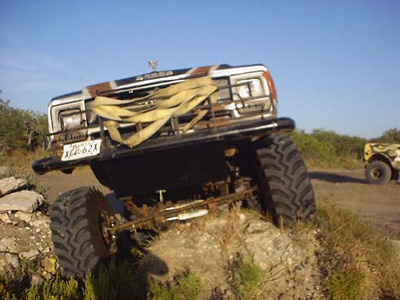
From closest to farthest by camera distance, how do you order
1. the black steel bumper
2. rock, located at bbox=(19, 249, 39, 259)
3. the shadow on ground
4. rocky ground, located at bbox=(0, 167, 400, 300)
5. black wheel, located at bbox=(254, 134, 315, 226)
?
the black steel bumper → rocky ground, located at bbox=(0, 167, 400, 300) → black wheel, located at bbox=(254, 134, 315, 226) → rock, located at bbox=(19, 249, 39, 259) → the shadow on ground

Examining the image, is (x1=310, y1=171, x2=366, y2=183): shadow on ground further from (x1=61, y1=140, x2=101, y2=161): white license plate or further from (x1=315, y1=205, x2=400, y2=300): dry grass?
(x1=61, y1=140, x2=101, y2=161): white license plate

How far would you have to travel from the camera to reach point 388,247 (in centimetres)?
391

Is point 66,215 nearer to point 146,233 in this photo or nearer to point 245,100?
point 146,233

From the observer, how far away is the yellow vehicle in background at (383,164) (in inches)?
459

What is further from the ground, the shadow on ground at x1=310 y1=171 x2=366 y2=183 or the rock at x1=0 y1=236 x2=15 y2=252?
the rock at x1=0 y1=236 x2=15 y2=252

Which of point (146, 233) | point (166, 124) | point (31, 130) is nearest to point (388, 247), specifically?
point (166, 124)

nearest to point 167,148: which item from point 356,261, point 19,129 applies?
point 356,261

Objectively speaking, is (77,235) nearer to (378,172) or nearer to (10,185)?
(10,185)

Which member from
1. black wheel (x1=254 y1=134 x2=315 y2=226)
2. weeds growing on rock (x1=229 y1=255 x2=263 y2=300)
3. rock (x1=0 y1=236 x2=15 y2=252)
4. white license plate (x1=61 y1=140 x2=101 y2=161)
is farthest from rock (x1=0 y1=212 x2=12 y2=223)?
black wheel (x1=254 y1=134 x2=315 y2=226)

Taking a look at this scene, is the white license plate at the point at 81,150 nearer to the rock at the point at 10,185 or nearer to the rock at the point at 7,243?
the rock at the point at 7,243

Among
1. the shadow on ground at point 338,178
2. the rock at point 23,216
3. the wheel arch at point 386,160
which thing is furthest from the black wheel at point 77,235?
the shadow on ground at point 338,178

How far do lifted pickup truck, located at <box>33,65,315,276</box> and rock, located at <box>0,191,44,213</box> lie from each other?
4.62 feet

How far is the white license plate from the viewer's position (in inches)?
145

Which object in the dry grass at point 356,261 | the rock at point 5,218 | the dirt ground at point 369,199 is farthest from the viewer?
the dirt ground at point 369,199
